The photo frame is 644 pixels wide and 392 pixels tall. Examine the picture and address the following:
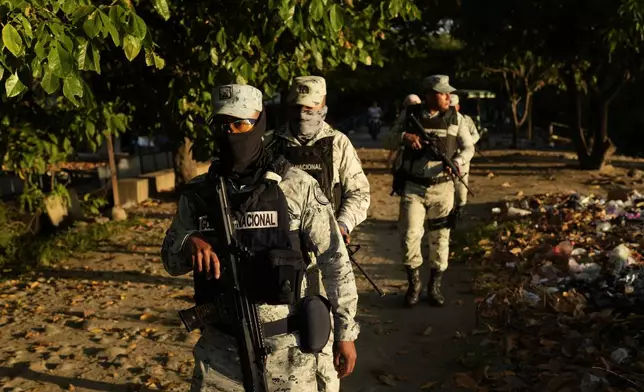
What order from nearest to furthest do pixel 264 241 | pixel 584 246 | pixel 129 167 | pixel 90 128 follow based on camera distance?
pixel 264 241, pixel 584 246, pixel 90 128, pixel 129 167

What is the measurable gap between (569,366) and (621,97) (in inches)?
1137

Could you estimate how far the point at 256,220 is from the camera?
2672 mm

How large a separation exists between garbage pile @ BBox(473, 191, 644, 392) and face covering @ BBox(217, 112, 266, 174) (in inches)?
102

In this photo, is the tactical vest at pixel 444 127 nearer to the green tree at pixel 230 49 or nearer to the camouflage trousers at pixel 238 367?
the green tree at pixel 230 49

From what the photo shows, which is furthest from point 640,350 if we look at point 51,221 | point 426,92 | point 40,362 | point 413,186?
point 51,221

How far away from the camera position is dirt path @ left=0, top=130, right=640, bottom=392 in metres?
4.96

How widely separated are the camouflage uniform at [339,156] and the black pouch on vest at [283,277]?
146 cm

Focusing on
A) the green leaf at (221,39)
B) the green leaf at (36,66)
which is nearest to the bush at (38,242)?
the green leaf at (221,39)

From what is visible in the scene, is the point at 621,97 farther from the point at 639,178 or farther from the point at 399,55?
the point at 399,55

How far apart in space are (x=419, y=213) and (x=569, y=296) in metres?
1.46

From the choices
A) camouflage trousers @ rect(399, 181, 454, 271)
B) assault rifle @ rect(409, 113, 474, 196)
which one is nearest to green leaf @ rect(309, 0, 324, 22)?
assault rifle @ rect(409, 113, 474, 196)

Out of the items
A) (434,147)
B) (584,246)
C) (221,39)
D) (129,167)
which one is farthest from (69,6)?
(129,167)

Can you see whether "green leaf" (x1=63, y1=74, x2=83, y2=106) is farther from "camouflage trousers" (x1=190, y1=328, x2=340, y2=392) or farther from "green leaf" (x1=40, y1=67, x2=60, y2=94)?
"camouflage trousers" (x1=190, y1=328, x2=340, y2=392)

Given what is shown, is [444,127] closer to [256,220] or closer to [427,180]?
[427,180]
